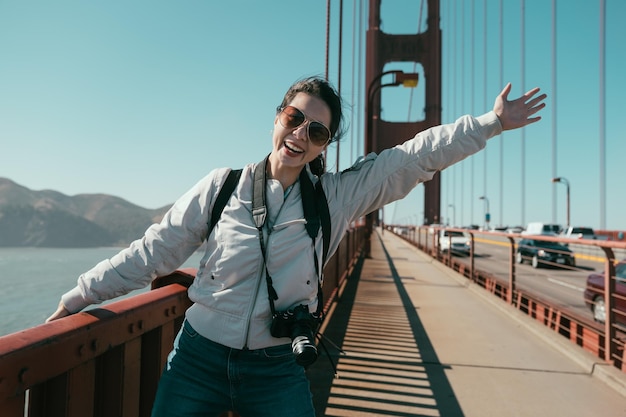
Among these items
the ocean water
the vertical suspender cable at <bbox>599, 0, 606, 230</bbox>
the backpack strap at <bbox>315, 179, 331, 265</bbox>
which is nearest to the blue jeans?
the backpack strap at <bbox>315, 179, 331, 265</bbox>

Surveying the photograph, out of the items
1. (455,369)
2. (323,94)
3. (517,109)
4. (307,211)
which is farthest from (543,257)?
(307,211)

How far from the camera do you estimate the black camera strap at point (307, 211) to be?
4.03 ft

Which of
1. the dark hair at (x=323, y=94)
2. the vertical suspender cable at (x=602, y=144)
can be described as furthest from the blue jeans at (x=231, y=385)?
the vertical suspender cable at (x=602, y=144)

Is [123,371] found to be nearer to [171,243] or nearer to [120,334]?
[120,334]

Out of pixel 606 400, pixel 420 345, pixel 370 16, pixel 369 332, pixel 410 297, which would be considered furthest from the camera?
pixel 370 16

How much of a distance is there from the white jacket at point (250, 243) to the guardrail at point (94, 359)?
126 millimetres

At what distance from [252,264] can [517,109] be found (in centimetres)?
103

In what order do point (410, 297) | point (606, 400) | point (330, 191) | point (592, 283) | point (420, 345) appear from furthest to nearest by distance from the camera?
point (410, 297)
point (592, 283)
point (420, 345)
point (606, 400)
point (330, 191)

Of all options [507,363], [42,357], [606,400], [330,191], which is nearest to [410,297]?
[507,363]

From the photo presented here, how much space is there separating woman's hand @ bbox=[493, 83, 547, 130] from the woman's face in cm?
59

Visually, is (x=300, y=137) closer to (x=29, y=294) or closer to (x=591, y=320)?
(x=29, y=294)

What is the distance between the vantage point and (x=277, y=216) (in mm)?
1287

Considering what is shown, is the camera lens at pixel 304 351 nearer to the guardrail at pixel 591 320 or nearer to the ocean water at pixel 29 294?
the ocean water at pixel 29 294

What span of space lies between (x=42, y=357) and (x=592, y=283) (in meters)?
6.36
